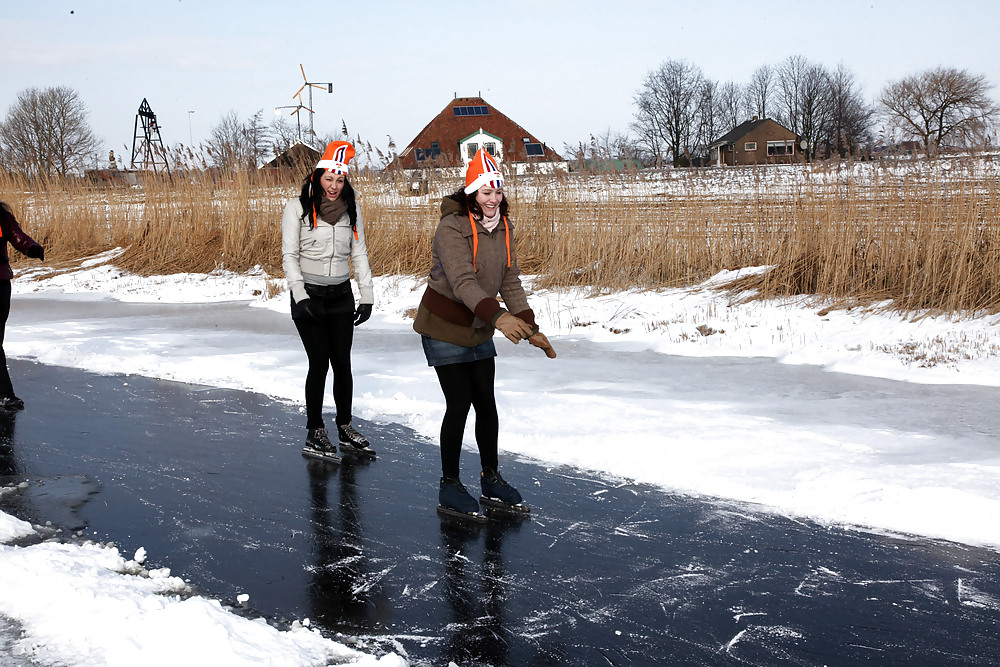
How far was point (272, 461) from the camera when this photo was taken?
548 centimetres

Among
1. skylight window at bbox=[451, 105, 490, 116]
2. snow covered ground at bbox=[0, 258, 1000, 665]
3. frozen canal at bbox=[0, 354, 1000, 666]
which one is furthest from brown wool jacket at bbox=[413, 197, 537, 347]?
skylight window at bbox=[451, 105, 490, 116]

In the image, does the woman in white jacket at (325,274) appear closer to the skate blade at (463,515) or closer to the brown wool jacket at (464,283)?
the skate blade at (463,515)

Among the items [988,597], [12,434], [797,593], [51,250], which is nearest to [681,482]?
[797,593]

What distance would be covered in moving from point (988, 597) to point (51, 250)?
1972 centimetres

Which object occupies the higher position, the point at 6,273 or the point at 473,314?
the point at 6,273

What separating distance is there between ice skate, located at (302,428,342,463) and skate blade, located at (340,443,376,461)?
76 millimetres

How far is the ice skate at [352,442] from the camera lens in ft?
18.5

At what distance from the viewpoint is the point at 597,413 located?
627 cm

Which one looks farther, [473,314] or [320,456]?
[320,456]

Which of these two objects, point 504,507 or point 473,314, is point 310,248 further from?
point 504,507

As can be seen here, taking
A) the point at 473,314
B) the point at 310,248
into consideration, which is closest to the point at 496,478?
the point at 473,314

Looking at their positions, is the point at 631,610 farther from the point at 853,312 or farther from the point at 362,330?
the point at 362,330

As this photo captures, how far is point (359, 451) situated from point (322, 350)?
655 mm

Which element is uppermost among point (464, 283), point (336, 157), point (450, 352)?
point (336, 157)
